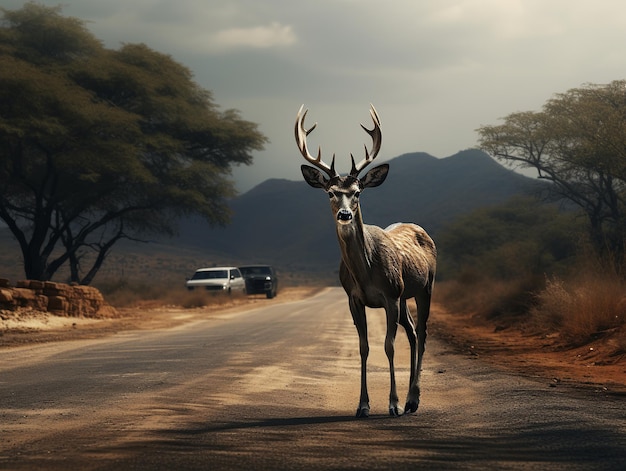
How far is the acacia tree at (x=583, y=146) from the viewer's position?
40875mm

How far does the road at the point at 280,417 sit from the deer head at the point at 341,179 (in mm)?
1974

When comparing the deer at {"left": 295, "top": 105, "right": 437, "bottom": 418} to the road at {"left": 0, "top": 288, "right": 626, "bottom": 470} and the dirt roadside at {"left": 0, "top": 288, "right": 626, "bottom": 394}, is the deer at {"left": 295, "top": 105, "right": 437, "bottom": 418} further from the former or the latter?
the dirt roadside at {"left": 0, "top": 288, "right": 626, "bottom": 394}

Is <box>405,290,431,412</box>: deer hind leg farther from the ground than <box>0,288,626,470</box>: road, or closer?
farther from the ground

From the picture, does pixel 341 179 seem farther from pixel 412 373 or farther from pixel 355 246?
pixel 412 373

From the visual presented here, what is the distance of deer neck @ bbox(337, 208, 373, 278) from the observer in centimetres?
928

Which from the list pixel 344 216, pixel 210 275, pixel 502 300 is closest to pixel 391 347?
pixel 344 216

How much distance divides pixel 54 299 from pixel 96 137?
10.5 meters

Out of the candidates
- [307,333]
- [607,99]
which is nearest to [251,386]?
[307,333]

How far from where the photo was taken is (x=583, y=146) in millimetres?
43969

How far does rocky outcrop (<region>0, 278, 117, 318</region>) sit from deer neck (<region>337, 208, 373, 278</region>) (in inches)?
781

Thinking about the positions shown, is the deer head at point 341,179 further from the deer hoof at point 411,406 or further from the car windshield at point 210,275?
the car windshield at point 210,275

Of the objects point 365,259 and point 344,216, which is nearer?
point 344,216

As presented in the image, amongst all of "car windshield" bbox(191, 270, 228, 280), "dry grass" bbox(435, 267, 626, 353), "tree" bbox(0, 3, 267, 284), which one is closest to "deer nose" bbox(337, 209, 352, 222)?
"dry grass" bbox(435, 267, 626, 353)

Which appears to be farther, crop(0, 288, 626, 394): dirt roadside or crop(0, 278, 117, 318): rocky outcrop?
crop(0, 278, 117, 318): rocky outcrop
